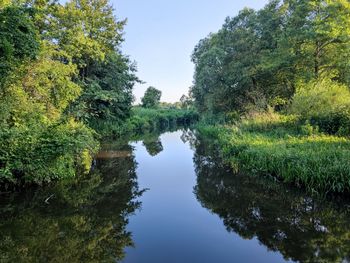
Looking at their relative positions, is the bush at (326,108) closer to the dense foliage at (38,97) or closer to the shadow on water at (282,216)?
the shadow on water at (282,216)

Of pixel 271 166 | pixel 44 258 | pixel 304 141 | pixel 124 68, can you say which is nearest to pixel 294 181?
pixel 271 166

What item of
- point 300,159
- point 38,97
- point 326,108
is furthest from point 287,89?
point 38,97

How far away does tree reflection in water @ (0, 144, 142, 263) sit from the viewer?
5074 millimetres

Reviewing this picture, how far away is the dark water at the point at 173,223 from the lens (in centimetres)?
506

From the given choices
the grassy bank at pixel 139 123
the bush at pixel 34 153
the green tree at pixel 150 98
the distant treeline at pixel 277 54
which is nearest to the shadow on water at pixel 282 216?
the bush at pixel 34 153

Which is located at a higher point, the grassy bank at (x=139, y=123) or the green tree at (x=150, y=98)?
the green tree at (x=150, y=98)

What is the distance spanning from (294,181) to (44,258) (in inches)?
280

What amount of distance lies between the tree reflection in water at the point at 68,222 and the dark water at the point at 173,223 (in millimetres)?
17

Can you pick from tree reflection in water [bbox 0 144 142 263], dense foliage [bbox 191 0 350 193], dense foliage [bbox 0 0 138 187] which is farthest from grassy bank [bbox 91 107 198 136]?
tree reflection in water [bbox 0 144 142 263]

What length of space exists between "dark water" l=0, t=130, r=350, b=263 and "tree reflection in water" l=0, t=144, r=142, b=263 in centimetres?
2

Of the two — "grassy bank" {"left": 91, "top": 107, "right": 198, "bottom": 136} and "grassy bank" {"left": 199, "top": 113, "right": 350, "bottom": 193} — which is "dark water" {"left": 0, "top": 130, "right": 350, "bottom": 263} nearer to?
"grassy bank" {"left": 199, "top": 113, "right": 350, "bottom": 193}

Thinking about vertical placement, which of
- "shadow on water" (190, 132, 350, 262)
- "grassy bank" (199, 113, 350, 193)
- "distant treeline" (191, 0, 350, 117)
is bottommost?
"shadow on water" (190, 132, 350, 262)

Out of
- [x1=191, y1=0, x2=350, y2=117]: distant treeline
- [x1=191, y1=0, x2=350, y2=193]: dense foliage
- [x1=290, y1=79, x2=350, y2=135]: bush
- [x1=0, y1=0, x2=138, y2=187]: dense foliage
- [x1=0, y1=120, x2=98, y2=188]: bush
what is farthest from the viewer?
[x1=191, y1=0, x2=350, y2=117]: distant treeline

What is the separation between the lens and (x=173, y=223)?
6.71 meters
